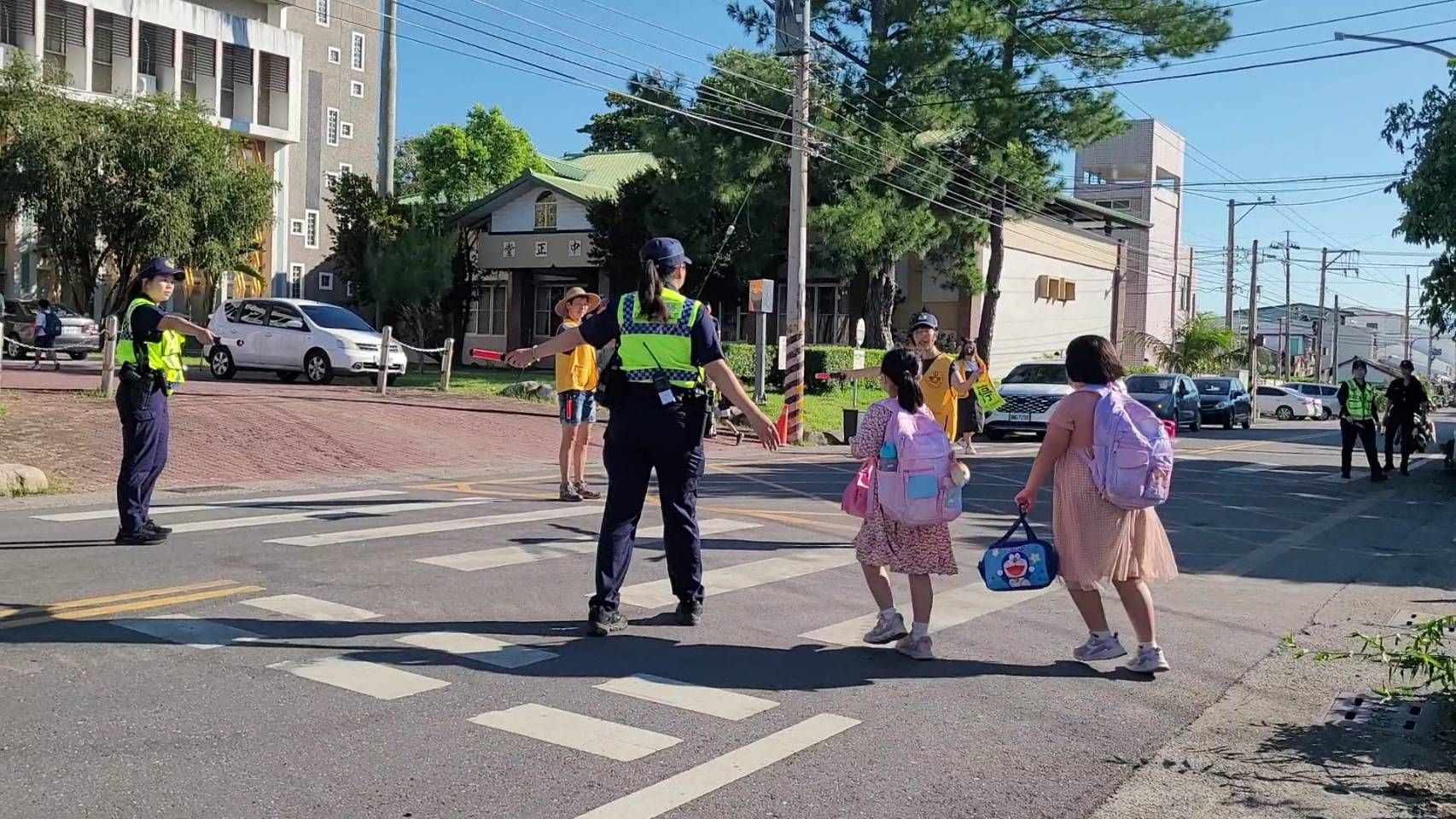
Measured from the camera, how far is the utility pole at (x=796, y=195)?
2273 cm

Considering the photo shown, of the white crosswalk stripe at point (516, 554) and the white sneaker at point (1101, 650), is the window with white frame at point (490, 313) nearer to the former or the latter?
the white crosswalk stripe at point (516, 554)

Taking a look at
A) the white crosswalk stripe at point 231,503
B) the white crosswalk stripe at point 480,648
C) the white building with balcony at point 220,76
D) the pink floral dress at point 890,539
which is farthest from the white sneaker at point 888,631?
the white building with balcony at point 220,76

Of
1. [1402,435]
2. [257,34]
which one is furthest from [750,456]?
[257,34]

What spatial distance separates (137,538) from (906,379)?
16.6 feet

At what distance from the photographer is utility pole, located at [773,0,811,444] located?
22734 mm

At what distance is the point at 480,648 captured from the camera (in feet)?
19.7

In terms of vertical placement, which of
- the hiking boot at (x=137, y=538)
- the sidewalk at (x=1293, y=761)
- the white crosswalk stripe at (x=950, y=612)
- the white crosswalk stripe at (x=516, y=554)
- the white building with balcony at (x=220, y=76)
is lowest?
the sidewalk at (x=1293, y=761)

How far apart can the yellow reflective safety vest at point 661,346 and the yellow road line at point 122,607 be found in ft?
8.09

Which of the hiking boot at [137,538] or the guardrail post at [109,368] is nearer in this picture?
the hiking boot at [137,538]

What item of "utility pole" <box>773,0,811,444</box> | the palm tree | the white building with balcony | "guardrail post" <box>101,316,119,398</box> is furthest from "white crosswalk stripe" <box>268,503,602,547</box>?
the palm tree

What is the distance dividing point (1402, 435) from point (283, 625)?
60.2 ft

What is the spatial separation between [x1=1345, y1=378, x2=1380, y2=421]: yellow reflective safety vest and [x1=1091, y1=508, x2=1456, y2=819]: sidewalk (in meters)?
12.6

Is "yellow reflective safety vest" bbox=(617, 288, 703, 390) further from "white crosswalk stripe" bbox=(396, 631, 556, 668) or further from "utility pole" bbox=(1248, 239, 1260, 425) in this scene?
"utility pole" bbox=(1248, 239, 1260, 425)

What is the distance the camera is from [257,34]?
40906 mm
